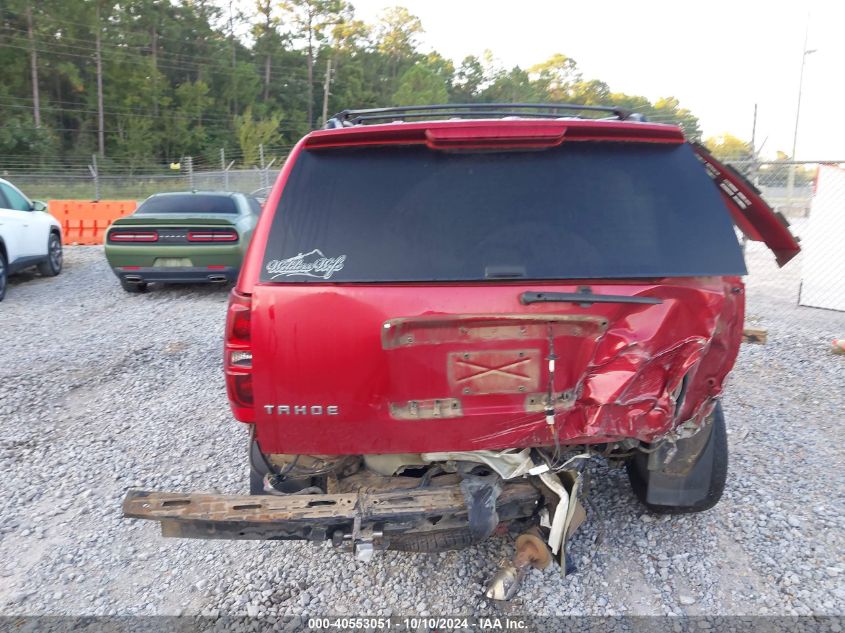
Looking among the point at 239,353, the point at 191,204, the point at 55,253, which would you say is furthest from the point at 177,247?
the point at 239,353

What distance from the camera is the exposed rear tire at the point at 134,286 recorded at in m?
10.3

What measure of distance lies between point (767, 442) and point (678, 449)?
6.57 ft

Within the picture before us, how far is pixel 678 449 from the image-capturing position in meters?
3.17

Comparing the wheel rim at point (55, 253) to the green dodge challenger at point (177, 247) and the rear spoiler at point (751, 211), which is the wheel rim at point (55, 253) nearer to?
the green dodge challenger at point (177, 247)

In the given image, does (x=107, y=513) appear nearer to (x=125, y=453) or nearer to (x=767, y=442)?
(x=125, y=453)

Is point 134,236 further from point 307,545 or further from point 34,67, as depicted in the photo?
point 34,67

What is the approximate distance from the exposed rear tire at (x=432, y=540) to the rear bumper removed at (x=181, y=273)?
751cm

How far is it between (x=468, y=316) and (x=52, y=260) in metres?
11.9

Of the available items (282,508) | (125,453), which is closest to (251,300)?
(282,508)

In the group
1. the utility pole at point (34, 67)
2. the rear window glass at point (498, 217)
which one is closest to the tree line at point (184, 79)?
the utility pole at point (34, 67)

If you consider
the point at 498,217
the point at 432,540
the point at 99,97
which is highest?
A: the point at 99,97

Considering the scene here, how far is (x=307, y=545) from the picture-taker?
352 centimetres

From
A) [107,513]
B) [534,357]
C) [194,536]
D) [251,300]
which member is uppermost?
[251,300]

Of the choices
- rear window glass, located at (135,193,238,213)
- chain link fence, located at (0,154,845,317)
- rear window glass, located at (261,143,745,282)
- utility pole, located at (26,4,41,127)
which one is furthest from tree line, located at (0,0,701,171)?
rear window glass, located at (261,143,745,282)
